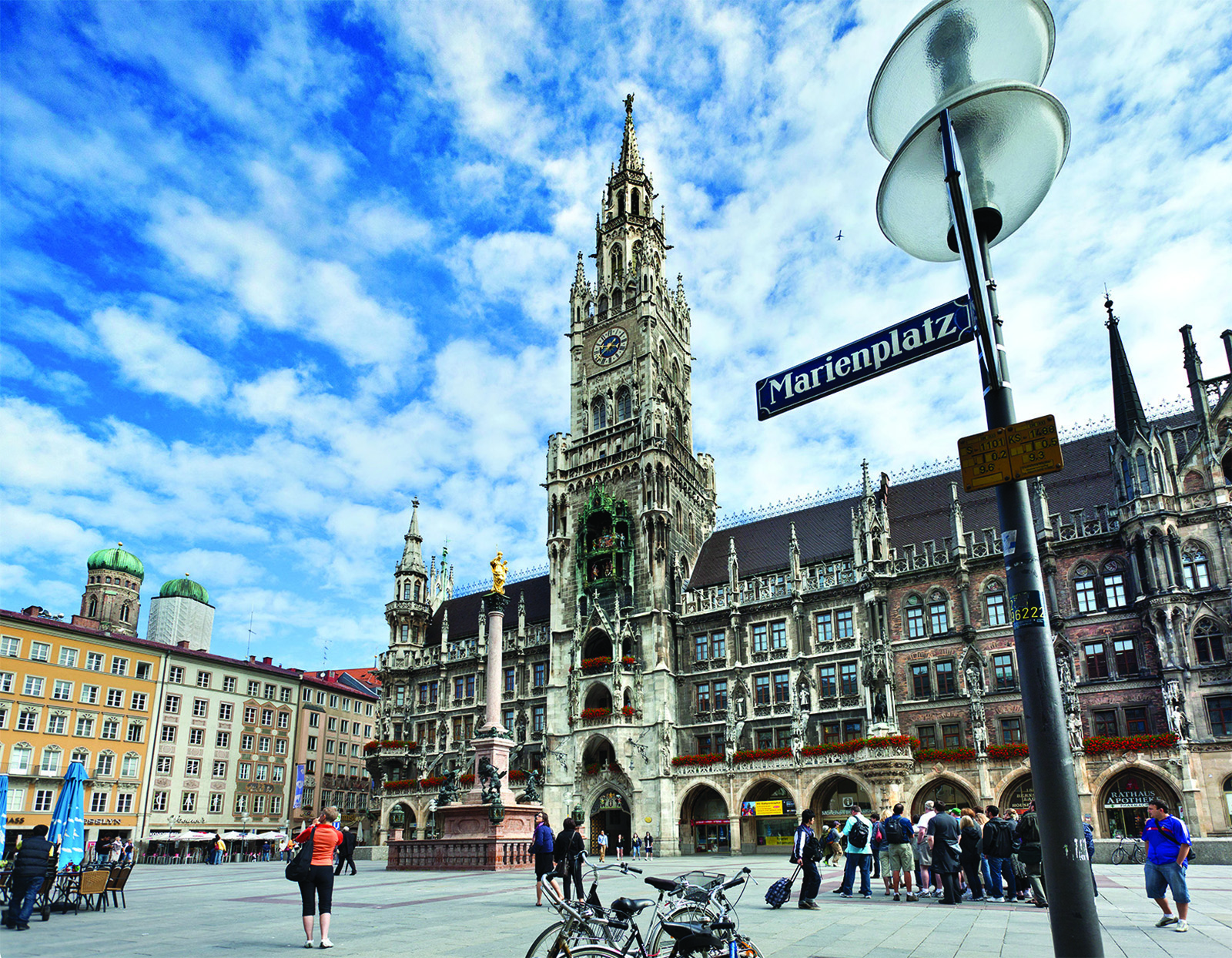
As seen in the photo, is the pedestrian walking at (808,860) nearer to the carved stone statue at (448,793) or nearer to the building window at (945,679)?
the carved stone statue at (448,793)

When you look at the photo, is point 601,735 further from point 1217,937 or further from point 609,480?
point 1217,937

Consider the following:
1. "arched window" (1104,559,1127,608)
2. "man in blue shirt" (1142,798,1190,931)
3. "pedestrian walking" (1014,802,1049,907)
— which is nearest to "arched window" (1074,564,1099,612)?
"arched window" (1104,559,1127,608)

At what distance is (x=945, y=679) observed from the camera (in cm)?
4088

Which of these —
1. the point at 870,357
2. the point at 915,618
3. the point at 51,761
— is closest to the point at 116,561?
the point at 51,761

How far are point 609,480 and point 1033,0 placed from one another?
157 ft

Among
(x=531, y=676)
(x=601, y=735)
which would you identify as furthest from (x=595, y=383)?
(x=601, y=735)

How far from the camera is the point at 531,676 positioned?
5550cm

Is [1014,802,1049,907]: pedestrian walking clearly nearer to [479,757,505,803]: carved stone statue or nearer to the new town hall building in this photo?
[479,757,505,803]: carved stone statue

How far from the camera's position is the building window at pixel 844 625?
44.2 meters

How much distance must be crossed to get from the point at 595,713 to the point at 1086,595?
2527 cm

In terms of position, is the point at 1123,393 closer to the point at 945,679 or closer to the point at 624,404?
the point at 945,679

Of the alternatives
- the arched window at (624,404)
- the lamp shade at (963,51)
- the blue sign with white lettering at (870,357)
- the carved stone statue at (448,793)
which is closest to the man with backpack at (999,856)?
the blue sign with white lettering at (870,357)

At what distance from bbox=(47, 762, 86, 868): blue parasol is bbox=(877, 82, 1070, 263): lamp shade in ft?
63.5

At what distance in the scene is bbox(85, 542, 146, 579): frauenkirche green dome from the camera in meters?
88.8
